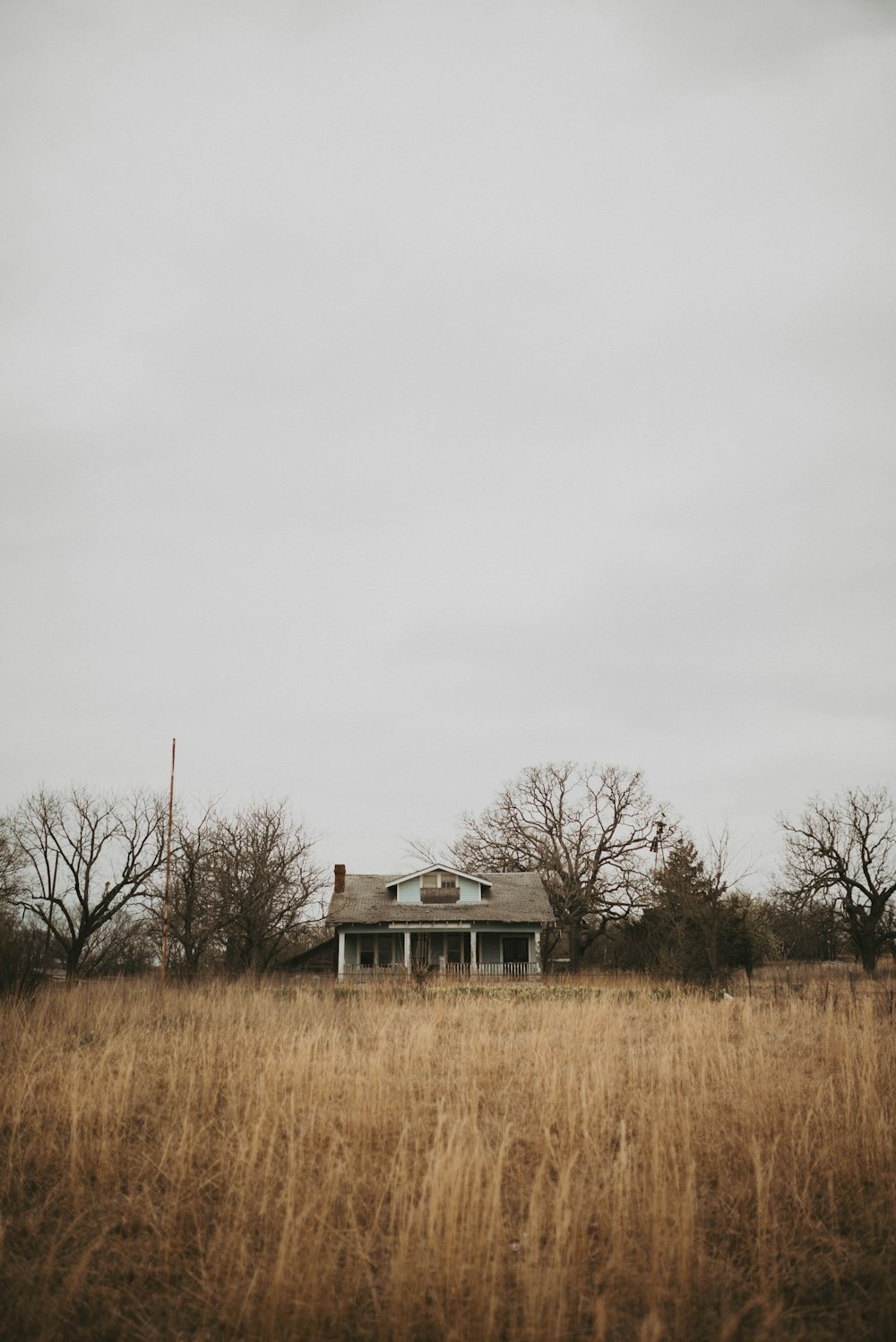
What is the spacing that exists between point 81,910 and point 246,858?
9.82 m

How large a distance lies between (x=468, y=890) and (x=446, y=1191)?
1326 inches

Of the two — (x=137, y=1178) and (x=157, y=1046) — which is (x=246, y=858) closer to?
(x=157, y=1046)

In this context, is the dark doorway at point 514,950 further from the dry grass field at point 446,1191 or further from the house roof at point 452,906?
the dry grass field at point 446,1191

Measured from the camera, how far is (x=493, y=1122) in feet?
19.2

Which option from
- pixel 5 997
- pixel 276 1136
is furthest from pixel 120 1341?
pixel 5 997

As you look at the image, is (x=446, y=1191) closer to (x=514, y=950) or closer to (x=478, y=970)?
(x=478, y=970)

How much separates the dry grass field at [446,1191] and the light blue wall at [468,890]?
28.7 m

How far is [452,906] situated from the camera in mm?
36000

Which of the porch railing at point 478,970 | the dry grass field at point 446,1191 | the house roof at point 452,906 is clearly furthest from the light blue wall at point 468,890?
the dry grass field at point 446,1191

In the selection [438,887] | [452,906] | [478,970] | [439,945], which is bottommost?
[478,970]

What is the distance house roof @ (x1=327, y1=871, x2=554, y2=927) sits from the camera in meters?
34.9

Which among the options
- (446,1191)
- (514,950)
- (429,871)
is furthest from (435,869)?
(446,1191)

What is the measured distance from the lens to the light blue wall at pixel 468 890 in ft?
120

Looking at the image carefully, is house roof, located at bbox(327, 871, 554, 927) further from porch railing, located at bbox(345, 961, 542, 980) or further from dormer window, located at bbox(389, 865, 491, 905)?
porch railing, located at bbox(345, 961, 542, 980)
